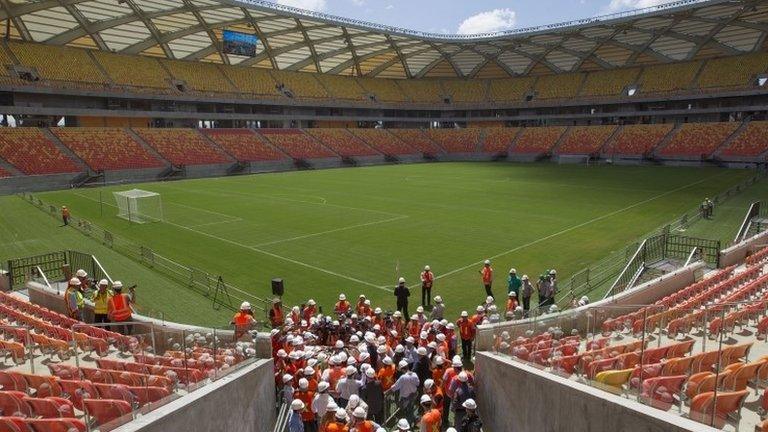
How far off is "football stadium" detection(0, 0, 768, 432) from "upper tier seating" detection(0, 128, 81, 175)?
0.34m

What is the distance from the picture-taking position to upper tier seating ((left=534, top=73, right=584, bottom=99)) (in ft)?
267

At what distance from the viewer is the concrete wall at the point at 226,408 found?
23.2 ft

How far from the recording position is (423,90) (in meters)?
93.0

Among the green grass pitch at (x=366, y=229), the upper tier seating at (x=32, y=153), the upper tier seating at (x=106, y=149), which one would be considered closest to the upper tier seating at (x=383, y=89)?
the green grass pitch at (x=366, y=229)

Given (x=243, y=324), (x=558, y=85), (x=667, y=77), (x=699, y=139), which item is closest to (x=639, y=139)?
(x=699, y=139)

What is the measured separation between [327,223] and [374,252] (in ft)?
24.4

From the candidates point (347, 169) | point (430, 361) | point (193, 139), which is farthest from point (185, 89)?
Answer: point (430, 361)

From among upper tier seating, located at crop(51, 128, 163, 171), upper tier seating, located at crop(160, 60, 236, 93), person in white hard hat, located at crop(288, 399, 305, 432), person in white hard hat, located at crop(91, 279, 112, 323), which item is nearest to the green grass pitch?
person in white hard hat, located at crop(91, 279, 112, 323)

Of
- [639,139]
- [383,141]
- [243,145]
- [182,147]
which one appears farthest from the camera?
[383,141]

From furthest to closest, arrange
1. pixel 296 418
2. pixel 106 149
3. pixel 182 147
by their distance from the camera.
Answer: pixel 182 147, pixel 106 149, pixel 296 418

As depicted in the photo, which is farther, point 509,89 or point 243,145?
point 509,89

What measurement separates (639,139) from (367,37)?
3922 cm

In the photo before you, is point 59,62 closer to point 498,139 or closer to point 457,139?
point 457,139

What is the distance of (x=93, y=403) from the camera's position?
671cm
